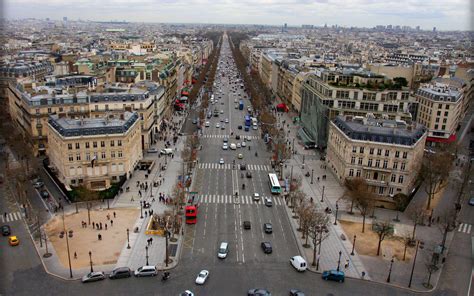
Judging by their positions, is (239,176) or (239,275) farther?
(239,176)

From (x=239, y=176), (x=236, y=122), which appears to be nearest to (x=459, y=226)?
(x=239, y=176)

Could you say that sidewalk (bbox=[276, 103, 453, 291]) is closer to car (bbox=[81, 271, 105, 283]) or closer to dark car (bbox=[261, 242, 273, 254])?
dark car (bbox=[261, 242, 273, 254])

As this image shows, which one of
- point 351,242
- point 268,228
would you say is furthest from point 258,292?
point 351,242

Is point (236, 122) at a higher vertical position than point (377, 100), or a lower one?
lower

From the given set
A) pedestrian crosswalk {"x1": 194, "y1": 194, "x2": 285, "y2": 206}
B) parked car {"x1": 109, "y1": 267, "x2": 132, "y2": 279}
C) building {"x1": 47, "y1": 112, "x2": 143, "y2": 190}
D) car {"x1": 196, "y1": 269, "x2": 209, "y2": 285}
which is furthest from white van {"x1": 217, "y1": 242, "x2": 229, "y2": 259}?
building {"x1": 47, "y1": 112, "x2": 143, "y2": 190}

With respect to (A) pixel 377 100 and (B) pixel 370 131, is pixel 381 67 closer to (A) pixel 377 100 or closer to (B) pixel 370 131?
(A) pixel 377 100

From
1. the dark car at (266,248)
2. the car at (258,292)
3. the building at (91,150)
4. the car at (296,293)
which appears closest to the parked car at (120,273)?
the car at (258,292)
